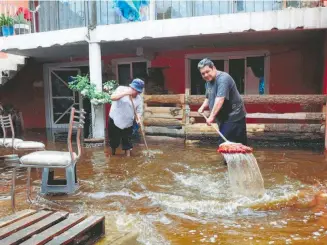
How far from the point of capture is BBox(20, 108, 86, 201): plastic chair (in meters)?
4.12

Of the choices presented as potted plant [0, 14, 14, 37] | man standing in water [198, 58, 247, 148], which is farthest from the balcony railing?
man standing in water [198, 58, 247, 148]

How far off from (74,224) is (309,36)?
7.99 metres

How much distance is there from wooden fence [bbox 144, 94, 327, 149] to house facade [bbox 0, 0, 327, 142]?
59 centimetres

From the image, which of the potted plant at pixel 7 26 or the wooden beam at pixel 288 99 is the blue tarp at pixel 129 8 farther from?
the potted plant at pixel 7 26

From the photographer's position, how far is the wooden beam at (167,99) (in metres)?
9.03

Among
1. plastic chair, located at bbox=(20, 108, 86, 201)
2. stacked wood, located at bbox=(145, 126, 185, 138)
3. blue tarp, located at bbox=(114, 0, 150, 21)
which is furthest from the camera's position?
stacked wood, located at bbox=(145, 126, 185, 138)

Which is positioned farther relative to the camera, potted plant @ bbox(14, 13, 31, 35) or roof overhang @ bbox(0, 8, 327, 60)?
potted plant @ bbox(14, 13, 31, 35)

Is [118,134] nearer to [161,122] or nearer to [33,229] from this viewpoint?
[161,122]

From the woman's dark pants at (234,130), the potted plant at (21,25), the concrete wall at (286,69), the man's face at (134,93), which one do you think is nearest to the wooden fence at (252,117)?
the concrete wall at (286,69)

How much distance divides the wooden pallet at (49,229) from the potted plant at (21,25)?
912 centimetres

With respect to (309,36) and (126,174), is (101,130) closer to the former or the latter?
(126,174)

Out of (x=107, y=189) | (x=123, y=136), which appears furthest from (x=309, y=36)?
(x=107, y=189)

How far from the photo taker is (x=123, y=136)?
7.25 m

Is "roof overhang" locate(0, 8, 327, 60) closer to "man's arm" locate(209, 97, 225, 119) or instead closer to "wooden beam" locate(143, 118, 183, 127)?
"wooden beam" locate(143, 118, 183, 127)
